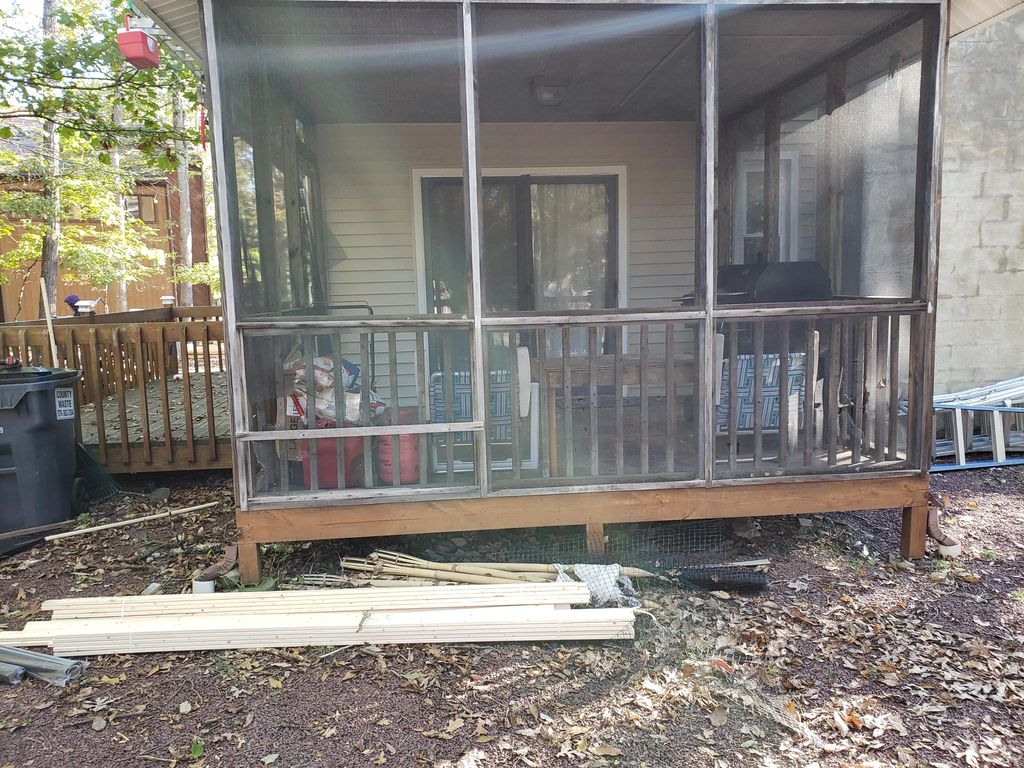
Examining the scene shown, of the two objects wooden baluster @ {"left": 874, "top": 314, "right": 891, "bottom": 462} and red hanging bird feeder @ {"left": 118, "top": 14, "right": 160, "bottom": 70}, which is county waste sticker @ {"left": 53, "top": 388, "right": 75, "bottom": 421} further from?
wooden baluster @ {"left": 874, "top": 314, "right": 891, "bottom": 462}

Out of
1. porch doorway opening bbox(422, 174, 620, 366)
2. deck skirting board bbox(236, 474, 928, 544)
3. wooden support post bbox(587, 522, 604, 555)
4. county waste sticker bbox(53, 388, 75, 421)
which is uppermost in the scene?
porch doorway opening bbox(422, 174, 620, 366)

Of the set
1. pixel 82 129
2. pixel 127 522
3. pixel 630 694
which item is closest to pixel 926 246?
pixel 630 694

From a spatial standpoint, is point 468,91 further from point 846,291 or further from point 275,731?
point 846,291

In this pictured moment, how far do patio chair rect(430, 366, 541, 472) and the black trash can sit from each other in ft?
7.97

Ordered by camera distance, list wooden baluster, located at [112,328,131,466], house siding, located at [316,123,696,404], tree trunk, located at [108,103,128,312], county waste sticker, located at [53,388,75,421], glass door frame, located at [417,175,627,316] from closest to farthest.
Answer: county waste sticker, located at [53,388,75,421] → wooden baluster, located at [112,328,131,466] → house siding, located at [316,123,696,404] → glass door frame, located at [417,175,627,316] → tree trunk, located at [108,103,128,312]

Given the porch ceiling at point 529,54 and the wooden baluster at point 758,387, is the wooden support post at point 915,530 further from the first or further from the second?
the porch ceiling at point 529,54

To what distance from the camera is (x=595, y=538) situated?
3.92 meters

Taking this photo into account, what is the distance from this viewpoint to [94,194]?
10453mm

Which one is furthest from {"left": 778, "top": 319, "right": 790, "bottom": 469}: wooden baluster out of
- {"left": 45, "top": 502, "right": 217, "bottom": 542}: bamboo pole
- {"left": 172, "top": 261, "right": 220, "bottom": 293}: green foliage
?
{"left": 172, "top": 261, "right": 220, "bottom": 293}: green foliage

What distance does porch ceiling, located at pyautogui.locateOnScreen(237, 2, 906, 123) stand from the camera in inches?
147

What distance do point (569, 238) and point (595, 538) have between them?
3.62 m

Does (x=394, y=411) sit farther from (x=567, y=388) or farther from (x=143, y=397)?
(x=143, y=397)

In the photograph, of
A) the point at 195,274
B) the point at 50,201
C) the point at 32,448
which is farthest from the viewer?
the point at 195,274

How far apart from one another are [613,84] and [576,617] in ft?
13.0
